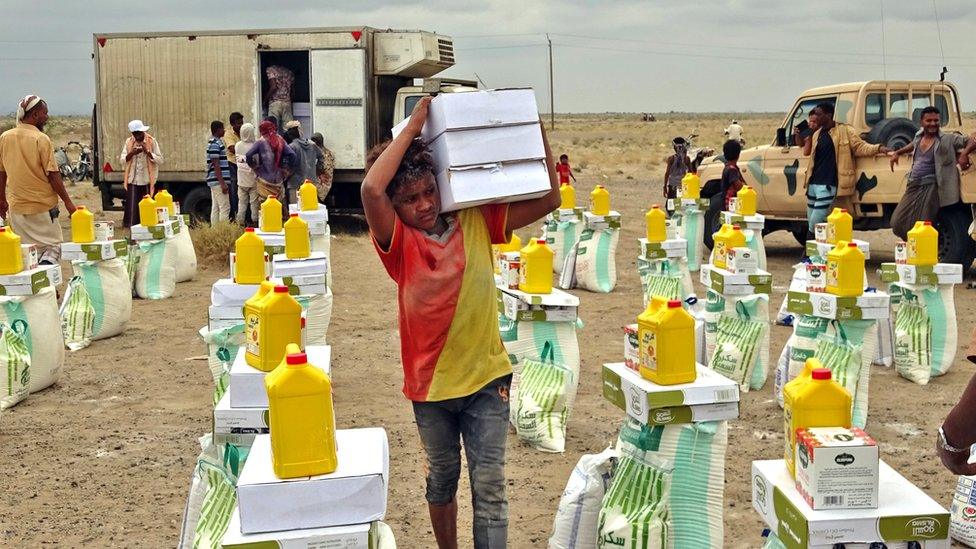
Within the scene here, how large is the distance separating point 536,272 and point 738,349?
63.9 inches

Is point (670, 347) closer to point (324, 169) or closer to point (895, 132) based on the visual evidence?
point (895, 132)

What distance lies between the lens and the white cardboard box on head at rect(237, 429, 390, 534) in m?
3.01

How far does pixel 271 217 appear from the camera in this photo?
8633 mm

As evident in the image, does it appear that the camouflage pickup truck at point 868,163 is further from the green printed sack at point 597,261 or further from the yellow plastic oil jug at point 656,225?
the yellow plastic oil jug at point 656,225

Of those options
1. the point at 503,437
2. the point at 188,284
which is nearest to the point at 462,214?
the point at 503,437

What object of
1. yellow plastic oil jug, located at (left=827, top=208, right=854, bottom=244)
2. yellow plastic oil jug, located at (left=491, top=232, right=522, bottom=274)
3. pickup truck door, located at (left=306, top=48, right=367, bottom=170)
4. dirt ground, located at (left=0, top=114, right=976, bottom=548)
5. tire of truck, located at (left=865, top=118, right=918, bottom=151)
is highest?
pickup truck door, located at (left=306, top=48, right=367, bottom=170)

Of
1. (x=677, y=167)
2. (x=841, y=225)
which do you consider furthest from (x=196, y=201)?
(x=841, y=225)

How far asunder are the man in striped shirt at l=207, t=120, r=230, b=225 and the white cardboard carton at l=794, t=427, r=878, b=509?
1206 centimetres

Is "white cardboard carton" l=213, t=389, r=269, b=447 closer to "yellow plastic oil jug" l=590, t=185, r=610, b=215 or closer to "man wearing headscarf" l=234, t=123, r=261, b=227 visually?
"yellow plastic oil jug" l=590, t=185, r=610, b=215

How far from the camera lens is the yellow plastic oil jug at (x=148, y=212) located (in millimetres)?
10531

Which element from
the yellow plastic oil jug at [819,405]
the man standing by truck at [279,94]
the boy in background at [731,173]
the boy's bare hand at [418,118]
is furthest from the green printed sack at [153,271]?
the yellow plastic oil jug at [819,405]

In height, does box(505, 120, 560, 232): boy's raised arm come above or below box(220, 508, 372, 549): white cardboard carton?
above

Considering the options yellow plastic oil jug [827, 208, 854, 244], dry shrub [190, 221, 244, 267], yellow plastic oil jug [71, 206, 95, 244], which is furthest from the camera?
dry shrub [190, 221, 244, 267]

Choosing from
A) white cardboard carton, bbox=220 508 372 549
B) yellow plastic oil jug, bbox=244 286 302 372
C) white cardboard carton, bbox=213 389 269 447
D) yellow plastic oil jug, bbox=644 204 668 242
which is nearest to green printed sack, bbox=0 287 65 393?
yellow plastic oil jug, bbox=244 286 302 372
